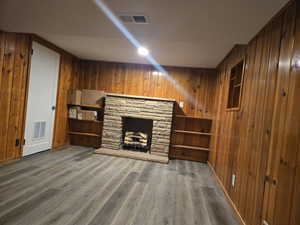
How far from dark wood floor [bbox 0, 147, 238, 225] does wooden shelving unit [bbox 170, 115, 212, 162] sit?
3.08 feet

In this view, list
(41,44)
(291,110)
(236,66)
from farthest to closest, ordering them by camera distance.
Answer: (41,44) < (236,66) < (291,110)

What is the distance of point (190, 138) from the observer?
4445 millimetres

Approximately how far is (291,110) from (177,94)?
325 centimetres

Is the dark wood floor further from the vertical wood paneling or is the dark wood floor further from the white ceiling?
the white ceiling

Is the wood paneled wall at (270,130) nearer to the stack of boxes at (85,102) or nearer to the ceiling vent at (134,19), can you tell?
the ceiling vent at (134,19)

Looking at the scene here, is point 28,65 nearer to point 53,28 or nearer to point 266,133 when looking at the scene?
point 53,28

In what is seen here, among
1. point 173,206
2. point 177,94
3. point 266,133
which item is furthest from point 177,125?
point 266,133

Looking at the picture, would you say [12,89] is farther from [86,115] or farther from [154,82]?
[154,82]

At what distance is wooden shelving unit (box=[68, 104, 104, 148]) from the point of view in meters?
4.70

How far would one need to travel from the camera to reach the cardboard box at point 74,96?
441 cm

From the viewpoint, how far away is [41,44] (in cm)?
342

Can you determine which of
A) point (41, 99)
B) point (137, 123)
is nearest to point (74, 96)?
point (41, 99)

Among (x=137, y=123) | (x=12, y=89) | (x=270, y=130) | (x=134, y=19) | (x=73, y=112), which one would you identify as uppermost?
(x=134, y=19)

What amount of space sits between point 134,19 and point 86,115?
3.06 meters
